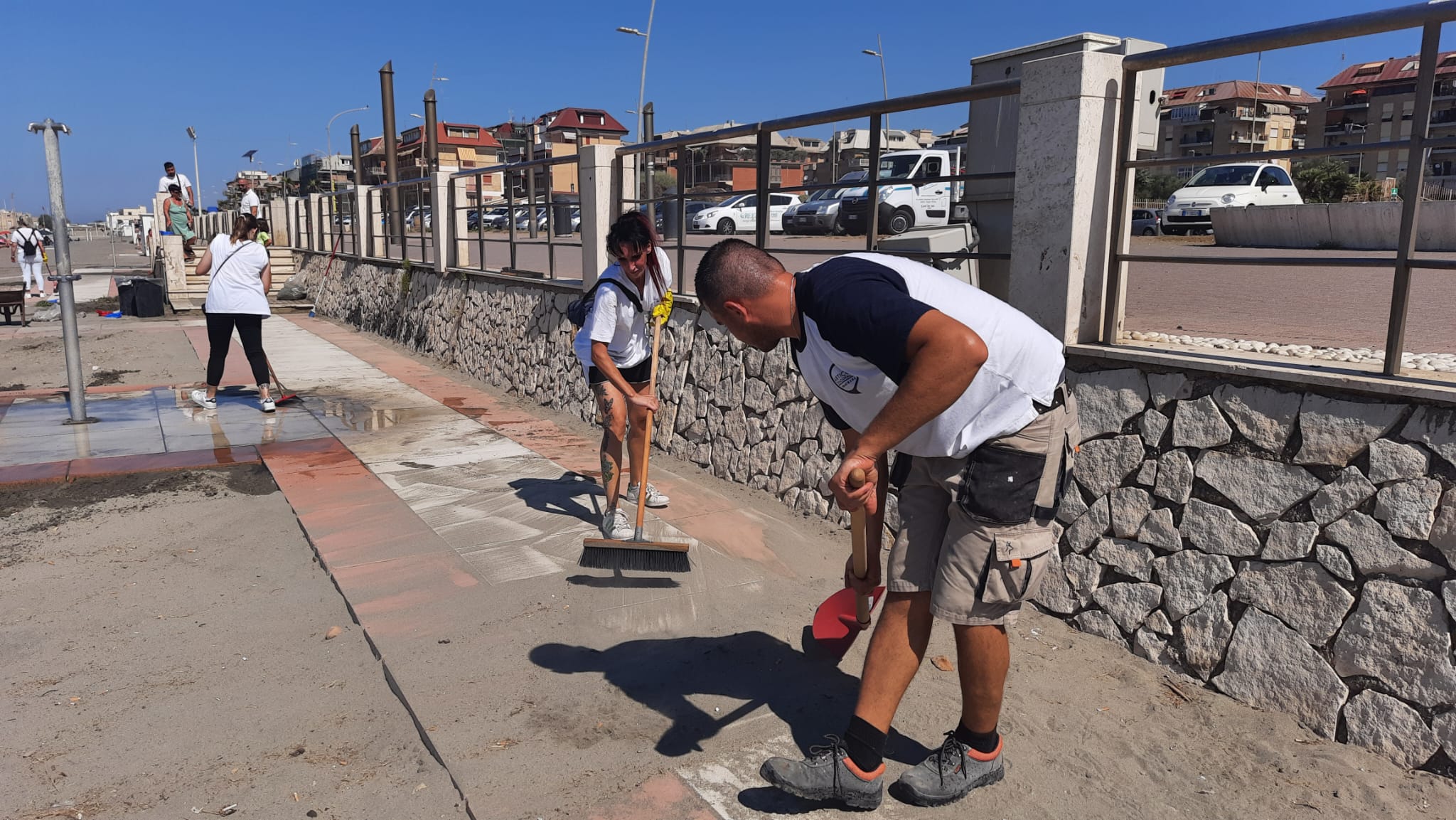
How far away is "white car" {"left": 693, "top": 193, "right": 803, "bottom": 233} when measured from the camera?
6.24 m

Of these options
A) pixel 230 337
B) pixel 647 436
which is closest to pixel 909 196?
pixel 647 436

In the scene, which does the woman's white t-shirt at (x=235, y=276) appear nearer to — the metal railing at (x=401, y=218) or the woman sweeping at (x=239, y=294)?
the woman sweeping at (x=239, y=294)

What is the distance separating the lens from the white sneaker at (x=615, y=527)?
15.1 ft

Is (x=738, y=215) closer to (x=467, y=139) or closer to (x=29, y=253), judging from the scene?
(x=29, y=253)

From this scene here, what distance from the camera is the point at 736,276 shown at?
2.44 metres

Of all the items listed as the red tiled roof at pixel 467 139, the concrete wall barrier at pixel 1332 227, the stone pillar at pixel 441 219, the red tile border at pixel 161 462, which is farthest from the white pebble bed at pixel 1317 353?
the red tiled roof at pixel 467 139

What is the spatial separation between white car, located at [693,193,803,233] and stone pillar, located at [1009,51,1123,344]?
2121mm

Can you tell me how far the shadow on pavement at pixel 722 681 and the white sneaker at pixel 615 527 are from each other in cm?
99

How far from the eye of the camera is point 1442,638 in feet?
8.96

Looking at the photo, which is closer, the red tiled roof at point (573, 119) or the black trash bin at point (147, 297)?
the black trash bin at point (147, 297)

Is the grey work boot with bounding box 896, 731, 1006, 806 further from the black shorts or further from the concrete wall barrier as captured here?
the concrete wall barrier

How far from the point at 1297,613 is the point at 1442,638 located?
405mm

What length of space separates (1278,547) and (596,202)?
5911 millimetres

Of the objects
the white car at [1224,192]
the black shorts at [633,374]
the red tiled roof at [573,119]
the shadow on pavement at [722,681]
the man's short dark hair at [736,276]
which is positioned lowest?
the shadow on pavement at [722,681]
